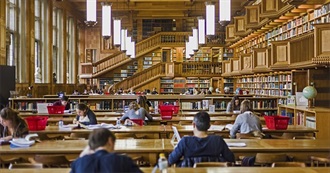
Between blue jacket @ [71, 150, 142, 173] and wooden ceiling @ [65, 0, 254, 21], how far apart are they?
2135 cm

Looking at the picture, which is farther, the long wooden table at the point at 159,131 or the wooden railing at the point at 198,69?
the wooden railing at the point at 198,69

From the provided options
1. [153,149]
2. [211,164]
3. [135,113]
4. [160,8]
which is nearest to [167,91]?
[160,8]

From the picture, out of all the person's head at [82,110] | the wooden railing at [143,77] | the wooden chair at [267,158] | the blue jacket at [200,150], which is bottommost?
the wooden chair at [267,158]

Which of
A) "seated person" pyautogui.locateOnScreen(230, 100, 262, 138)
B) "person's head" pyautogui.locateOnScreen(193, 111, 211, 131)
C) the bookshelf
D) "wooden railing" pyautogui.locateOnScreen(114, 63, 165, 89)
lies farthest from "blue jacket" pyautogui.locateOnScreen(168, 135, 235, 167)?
"wooden railing" pyautogui.locateOnScreen(114, 63, 165, 89)

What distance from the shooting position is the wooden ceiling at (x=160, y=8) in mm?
24594

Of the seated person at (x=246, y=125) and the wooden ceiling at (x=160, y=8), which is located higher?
the wooden ceiling at (x=160, y=8)

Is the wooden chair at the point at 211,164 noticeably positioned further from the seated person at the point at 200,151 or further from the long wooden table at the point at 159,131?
the long wooden table at the point at 159,131

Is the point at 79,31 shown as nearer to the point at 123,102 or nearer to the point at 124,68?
the point at 124,68

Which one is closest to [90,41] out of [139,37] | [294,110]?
Answer: [139,37]

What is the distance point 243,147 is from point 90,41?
24.6 m

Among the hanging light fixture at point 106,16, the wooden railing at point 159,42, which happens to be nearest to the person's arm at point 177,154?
the hanging light fixture at point 106,16

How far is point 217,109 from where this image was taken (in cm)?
1241

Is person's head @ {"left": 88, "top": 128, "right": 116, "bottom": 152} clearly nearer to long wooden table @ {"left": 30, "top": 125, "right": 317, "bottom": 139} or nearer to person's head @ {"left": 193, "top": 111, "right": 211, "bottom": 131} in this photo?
person's head @ {"left": 193, "top": 111, "right": 211, "bottom": 131}

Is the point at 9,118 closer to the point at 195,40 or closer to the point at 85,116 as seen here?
the point at 85,116
